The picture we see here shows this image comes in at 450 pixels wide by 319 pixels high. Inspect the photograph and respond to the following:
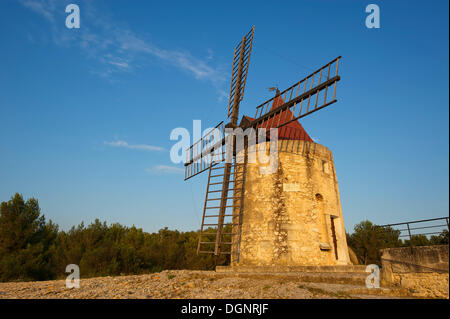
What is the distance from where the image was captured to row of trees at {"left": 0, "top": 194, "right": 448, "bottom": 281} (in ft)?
40.7

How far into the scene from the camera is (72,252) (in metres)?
14.8

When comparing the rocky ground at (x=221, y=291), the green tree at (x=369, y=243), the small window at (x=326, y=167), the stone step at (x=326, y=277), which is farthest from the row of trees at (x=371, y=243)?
the rocky ground at (x=221, y=291)

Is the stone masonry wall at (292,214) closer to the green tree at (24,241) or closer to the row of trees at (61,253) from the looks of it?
the row of trees at (61,253)

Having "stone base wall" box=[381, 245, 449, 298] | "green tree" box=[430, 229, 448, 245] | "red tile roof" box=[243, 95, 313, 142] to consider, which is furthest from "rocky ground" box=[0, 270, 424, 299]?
"green tree" box=[430, 229, 448, 245]

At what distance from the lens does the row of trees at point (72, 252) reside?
12.4 metres

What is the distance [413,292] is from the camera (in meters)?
4.72

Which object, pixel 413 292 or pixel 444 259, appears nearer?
pixel 444 259

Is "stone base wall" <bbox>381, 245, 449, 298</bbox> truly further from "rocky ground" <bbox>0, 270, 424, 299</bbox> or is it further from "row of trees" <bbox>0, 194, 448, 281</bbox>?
"row of trees" <bbox>0, 194, 448, 281</bbox>

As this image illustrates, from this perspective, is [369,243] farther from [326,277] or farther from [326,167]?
[326,277]

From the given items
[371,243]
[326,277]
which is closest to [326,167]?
[326,277]
